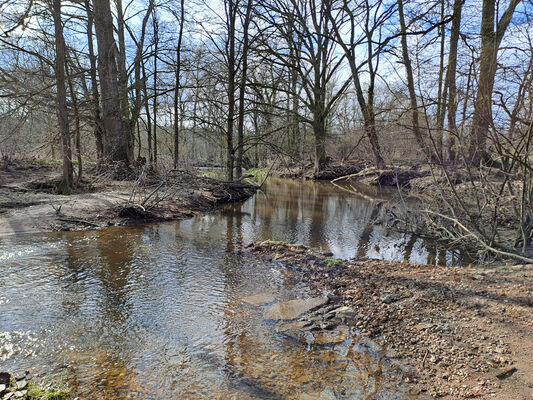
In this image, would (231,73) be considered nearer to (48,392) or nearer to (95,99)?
(95,99)

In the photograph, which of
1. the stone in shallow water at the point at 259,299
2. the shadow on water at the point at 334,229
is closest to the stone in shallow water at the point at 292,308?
the stone in shallow water at the point at 259,299

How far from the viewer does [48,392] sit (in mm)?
2732

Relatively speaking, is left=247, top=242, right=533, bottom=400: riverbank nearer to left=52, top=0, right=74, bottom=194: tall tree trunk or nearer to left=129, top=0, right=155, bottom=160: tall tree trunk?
left=52, top=0, right=74, bottom=194: tall tree trunk

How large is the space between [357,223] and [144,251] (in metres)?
6.80

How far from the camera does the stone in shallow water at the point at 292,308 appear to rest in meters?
4.36

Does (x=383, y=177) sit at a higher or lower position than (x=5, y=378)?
higher

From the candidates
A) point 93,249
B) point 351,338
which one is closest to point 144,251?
point 93,249

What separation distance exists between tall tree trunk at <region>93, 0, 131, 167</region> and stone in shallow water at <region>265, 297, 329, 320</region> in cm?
1129

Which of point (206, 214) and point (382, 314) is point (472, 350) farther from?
point (206, 214)

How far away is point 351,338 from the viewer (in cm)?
375

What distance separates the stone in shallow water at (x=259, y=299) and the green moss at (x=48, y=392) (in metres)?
2.44

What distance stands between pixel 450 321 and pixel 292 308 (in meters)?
1.91

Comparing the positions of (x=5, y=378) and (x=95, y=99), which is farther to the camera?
(x=95, y=99)

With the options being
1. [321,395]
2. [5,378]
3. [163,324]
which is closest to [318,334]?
[321,395]
